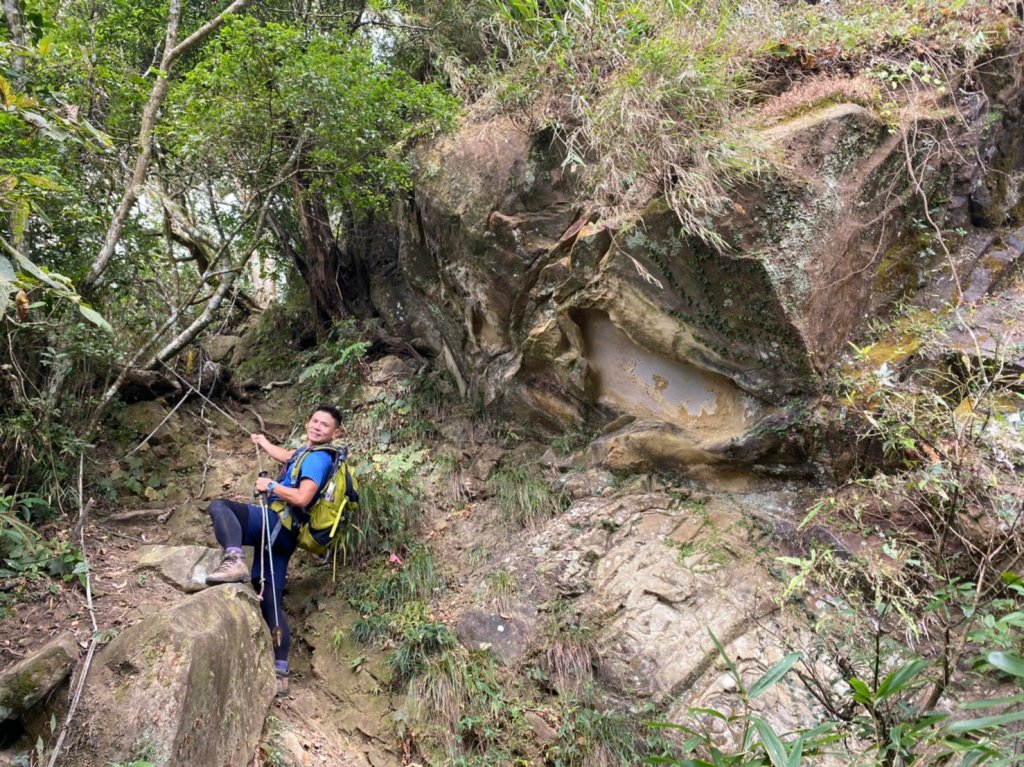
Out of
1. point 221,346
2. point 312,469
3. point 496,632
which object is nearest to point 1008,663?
point 496,632

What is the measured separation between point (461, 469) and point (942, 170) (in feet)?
16.3

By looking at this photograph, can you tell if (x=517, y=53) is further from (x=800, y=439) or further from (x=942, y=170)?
(x=800, y=439)

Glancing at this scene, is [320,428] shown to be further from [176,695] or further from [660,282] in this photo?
[660,282]

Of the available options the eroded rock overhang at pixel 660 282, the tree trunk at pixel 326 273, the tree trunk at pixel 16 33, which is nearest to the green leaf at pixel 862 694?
the eroded rock overhang at pixel 660 282

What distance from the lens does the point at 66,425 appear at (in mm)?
4824

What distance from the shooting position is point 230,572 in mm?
3971

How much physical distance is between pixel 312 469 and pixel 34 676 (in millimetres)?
1789

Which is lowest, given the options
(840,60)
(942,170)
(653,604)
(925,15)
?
(653,604)

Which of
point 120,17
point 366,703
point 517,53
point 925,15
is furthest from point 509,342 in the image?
point 120,17

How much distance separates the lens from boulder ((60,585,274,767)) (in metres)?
2.85

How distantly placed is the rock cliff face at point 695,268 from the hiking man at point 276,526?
2220mm

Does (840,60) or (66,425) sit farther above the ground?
(840,60)

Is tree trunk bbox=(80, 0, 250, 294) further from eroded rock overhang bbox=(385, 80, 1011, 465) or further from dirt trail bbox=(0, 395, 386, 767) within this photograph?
eroded rock overhang bbox=(385, 80, 1011, 465)

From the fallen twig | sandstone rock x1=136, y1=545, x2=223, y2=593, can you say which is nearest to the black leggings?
sandstone rock x1=136, y1=545, x2=223, y2=593
